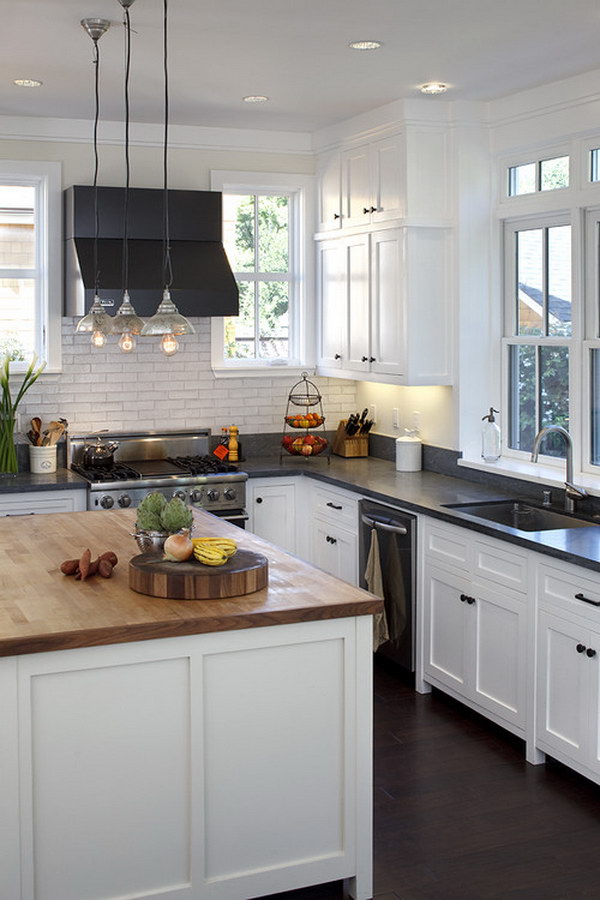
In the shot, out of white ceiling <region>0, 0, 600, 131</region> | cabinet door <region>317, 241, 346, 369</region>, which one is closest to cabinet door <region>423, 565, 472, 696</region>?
cabinet door <region>317, 241, 346, 369</region>

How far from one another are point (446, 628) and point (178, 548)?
200cm

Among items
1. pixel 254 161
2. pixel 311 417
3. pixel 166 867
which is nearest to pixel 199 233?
pixel 254 161

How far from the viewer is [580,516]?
4.87 metres

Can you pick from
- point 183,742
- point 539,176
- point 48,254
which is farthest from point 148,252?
point 183,742

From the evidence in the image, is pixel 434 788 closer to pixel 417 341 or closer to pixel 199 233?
pixel 417 341

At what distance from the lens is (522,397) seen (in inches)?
230

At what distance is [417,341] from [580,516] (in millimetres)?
1482

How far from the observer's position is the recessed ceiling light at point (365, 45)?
4.56 metres

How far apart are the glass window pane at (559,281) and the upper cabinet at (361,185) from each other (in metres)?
0.86

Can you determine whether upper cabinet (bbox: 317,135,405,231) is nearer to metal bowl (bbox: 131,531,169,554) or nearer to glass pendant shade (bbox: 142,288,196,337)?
glass pendant shade (bbox: 142,288,196,337)

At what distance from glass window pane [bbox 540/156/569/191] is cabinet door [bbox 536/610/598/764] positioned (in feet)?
7.37

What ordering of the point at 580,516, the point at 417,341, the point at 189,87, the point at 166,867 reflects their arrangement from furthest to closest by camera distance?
the point at 417,341 → the point at 189,87 → the point at 580,516 → the point at 166,867

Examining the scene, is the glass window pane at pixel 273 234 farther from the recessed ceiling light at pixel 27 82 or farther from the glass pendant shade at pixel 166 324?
the glass pendant shade at pixel 166 324

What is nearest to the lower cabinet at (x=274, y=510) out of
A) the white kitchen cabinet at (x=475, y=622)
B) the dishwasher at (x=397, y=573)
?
the dishwasher at (x=397, y=573)
